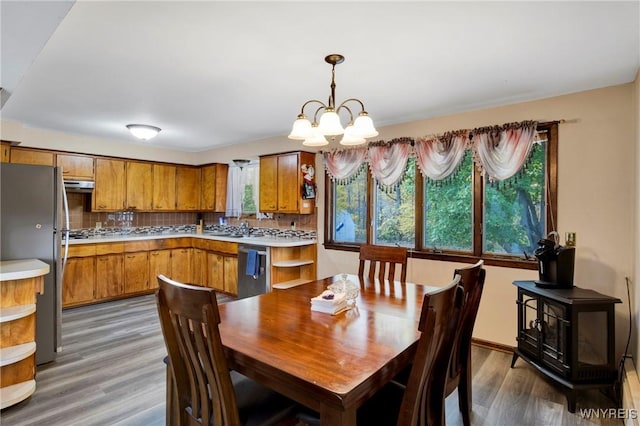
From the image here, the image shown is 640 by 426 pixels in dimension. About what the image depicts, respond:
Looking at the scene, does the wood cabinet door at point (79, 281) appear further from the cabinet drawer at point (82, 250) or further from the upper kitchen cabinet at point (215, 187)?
the upper kitchen cabinet at point (215, 187)

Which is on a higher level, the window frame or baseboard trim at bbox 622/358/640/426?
the window frame

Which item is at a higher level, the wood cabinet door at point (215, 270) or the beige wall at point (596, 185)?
the beige wall at point (596, 185)

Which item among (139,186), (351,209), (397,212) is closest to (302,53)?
(397,212)

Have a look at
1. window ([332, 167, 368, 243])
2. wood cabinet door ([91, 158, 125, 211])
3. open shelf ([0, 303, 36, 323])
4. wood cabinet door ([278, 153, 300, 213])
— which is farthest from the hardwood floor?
wood cabinet door ([278, 153, 300, 213])

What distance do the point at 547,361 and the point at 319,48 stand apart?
2784 mm

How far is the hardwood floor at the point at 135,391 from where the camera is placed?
2.15 meters

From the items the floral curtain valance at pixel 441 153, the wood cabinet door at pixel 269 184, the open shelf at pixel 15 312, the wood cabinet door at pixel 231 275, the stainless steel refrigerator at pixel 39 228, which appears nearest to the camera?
the open shelf at pixel 15 312

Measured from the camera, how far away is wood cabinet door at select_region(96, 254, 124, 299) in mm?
4582

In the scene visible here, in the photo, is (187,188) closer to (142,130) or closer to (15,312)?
(142,130)

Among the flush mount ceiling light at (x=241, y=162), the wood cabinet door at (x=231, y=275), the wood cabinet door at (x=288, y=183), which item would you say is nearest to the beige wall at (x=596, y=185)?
the wood cabinet door at (x=288, y=183)

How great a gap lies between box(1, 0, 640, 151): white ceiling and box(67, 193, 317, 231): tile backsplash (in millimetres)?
1739

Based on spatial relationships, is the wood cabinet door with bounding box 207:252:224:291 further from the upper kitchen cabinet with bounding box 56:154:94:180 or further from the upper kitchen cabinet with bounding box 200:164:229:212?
the upper kitchen cabinet with bounding box 56:154:94:180

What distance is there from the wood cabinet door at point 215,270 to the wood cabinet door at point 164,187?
1.18 m

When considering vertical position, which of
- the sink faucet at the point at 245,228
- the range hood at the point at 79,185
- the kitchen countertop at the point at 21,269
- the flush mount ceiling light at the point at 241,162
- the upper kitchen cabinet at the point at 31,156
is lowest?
the kitchen countertop at the point at 21,269
